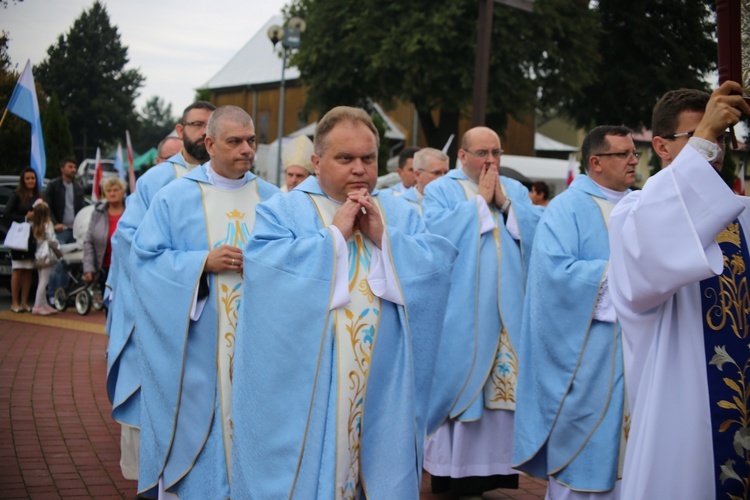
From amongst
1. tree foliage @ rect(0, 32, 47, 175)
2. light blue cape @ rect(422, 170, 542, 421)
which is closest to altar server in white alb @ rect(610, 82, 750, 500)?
light blue cape @ rect(422, 170, 542, 421)

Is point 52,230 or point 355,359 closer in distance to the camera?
point 355,359

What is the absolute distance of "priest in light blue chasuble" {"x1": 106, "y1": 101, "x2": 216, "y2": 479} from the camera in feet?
19.8

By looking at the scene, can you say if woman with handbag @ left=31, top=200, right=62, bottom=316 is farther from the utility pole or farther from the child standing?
the utility pole

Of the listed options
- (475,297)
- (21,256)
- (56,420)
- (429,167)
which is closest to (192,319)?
(475,297)

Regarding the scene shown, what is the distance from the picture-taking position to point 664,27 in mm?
25750

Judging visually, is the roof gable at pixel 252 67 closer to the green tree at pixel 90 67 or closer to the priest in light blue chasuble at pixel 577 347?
the green tree at pixel 90 67

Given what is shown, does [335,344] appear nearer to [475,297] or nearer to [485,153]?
[475,297]

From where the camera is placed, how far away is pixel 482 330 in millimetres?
6527

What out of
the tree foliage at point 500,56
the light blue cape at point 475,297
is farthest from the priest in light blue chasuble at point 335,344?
the tree foliage at point 500,56

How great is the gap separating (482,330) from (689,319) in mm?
3178

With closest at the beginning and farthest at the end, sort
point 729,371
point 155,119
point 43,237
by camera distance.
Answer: point 729,371, point 43,237, point 155,119

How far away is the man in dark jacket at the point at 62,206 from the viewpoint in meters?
14.4

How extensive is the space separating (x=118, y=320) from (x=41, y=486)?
1110 millimetres

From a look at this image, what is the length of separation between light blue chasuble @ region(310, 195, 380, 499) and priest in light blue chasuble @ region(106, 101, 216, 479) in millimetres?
2304
